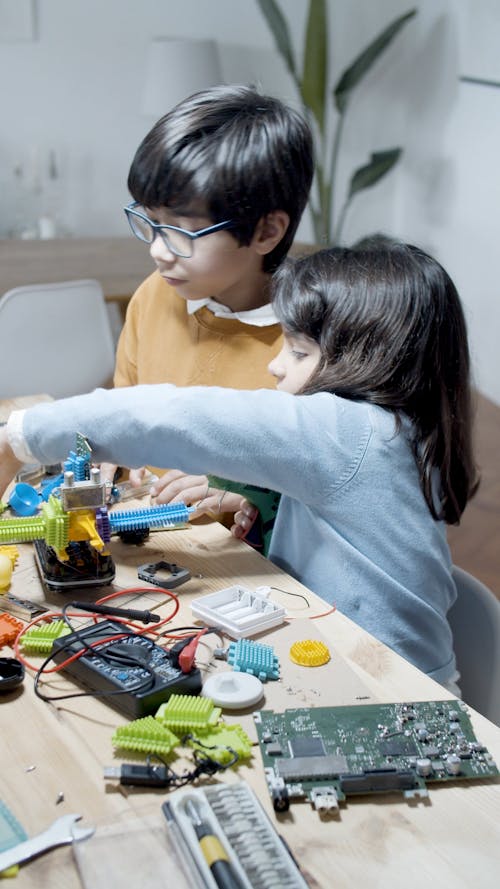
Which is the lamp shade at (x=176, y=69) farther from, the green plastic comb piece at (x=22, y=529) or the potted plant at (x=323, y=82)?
the green plastic comb piece at (x=22, y=529)

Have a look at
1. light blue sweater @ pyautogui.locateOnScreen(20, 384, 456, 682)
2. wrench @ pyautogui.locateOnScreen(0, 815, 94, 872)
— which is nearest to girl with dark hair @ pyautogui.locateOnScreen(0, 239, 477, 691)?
light blue sweater @ pyautogui.locateOnScreen(20, 384, 456, 682)

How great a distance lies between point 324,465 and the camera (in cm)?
113

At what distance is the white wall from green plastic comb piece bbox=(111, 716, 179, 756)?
324 centimetres

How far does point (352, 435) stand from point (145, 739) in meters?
0.47

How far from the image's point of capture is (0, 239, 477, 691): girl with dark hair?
1.12 metres

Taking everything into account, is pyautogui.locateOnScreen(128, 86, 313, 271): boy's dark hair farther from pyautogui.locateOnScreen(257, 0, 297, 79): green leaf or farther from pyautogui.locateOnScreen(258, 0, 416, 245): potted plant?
pyautogui.locateOnScreen(257, 0, 297, 79): green leaf

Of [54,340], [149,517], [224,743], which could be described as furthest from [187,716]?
[54,340]

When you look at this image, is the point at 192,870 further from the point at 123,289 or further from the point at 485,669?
the point at 123,289

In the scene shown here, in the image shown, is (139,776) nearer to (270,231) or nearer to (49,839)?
(49,839)

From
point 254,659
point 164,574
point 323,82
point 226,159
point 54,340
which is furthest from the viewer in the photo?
point 323,82

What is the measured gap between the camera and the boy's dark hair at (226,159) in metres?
1.49

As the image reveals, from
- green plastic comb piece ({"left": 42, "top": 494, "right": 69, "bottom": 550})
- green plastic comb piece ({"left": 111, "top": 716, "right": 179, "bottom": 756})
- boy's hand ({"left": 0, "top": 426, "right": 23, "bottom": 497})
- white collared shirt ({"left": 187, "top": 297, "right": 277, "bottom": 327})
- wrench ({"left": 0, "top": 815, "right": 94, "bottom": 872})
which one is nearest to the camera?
wrench ({"left": 0, "top": 815, "right": 94, "bottom": 872})

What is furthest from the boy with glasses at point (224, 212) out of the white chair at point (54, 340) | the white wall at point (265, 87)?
the white wall at point (265, 87)

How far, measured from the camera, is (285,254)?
1.68 m
